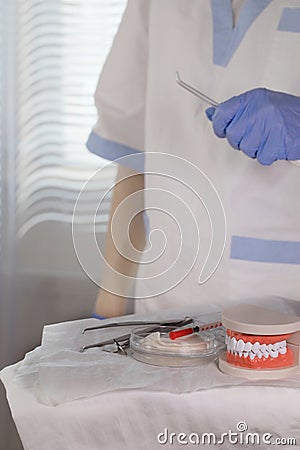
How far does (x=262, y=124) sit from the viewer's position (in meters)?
0.90

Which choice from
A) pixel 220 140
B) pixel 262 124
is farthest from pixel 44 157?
pixel 262 124

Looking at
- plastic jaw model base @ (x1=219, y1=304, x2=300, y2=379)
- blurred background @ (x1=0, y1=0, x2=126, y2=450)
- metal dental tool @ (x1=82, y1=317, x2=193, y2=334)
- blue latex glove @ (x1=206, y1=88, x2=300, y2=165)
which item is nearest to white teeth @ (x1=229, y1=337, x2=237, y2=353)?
plastic jaw model base @ (x1=219, y1=304, x2=300, y2=379)

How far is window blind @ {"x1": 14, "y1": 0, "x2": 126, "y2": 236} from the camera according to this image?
1.64 metres

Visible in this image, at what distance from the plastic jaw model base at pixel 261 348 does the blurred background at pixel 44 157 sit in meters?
0.91

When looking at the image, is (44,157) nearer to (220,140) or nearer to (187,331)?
(220,140)

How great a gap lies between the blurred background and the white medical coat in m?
0.46

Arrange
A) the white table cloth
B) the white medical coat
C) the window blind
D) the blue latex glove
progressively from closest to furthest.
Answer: the white table cloth → the blue latex glove → the white medical coat → the window blind

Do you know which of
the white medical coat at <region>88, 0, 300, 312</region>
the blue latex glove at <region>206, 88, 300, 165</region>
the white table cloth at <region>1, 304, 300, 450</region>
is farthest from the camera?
the white medical coat at <region>88, 0, 300, 312</region>

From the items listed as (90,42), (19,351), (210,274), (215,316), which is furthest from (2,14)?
(215,316)

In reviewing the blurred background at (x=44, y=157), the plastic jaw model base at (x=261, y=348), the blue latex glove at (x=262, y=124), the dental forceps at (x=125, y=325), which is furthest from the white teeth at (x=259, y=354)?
the blurred background at (x=44, y=157)

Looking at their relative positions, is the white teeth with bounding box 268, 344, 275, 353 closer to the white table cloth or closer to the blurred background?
the white table cloth

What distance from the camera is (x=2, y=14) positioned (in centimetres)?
167

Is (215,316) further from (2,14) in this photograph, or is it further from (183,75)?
(2,14)

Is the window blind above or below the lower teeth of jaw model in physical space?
above
